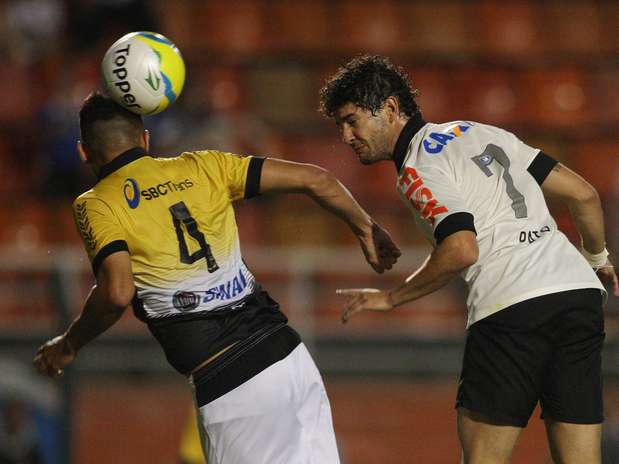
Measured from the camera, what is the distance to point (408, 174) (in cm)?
459

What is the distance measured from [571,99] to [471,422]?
7264 mm

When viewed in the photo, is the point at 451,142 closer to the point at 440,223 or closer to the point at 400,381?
the point at 440,223

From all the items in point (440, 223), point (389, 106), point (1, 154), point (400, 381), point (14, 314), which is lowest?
point (400, 381)

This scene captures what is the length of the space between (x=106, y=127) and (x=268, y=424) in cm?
135

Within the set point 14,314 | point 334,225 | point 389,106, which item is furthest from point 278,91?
point 389,106

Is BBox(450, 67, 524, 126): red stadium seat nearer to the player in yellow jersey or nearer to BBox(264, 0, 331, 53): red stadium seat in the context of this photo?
BBox(264, 0, 331, 53): red stadium seat

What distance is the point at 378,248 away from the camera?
16.3ft

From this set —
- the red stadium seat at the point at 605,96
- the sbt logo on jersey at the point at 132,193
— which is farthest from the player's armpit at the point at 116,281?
the red stadium seat at the point at 605,96

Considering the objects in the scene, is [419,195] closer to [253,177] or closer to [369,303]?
[369,303]

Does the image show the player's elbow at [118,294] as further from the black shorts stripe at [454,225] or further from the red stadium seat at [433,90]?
the red stadium seat at [433,90]

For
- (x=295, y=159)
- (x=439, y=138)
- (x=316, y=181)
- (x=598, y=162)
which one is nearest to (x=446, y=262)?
(x=439, y=138)

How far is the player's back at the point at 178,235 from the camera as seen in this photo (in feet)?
14.9

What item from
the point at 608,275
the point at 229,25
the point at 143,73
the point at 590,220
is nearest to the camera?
the point at 143,73

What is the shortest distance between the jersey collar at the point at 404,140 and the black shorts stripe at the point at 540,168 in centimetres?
48
